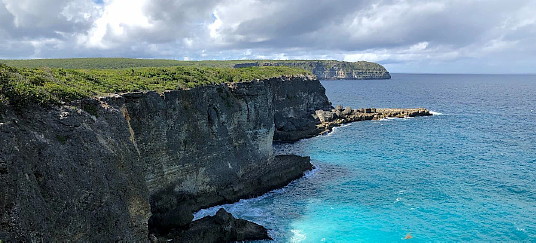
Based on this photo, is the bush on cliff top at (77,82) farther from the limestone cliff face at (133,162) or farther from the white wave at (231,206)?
the white wave at (231,206)

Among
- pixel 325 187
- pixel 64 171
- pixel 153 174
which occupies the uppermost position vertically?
pixel 64 171

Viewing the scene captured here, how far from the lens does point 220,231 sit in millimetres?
33656

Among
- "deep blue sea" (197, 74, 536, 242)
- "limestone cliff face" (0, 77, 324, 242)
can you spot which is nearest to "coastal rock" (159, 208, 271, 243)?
"limestone cliff face" (0, 77, 324, 242)

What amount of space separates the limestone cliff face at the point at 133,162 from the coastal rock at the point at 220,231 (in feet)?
4.81

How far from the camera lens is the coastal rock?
1284 inches

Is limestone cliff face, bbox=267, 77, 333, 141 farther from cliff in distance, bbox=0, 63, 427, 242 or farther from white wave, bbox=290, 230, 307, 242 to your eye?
white wave, bbox=290, 230, 307, 242

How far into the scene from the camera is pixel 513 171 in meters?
52.5

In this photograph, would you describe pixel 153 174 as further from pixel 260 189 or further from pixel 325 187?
pixel 325 187

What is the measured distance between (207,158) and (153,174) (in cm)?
797

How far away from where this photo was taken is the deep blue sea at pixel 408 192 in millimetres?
36469

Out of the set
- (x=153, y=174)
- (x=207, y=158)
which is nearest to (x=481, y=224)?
(x=207, y=158)

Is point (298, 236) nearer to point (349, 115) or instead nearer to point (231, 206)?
point (231, 206)

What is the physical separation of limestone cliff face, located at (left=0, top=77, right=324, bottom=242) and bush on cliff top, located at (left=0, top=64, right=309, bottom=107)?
104 centimetres

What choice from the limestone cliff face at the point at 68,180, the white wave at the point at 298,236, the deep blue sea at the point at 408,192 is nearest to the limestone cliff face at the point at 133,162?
the limestone cliff face at the point at 68,180
